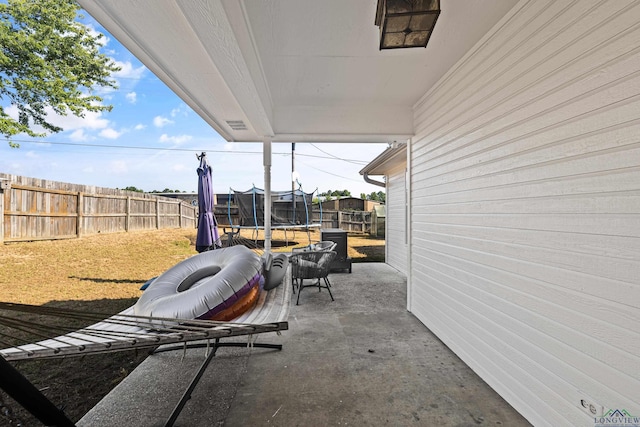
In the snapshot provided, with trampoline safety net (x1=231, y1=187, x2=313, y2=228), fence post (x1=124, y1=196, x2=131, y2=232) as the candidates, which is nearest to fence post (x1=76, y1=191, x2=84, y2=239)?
fence post (x1=124, y1=196, x2=131, y2=232)

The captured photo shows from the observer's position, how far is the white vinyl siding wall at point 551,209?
4.09 ft

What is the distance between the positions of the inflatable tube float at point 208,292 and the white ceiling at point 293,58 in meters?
1.62

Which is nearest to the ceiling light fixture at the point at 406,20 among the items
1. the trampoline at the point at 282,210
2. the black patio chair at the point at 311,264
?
the black patio chair at the point at 311,264

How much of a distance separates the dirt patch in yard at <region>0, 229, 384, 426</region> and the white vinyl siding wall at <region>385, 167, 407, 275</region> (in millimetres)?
941

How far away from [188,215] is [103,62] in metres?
6.42

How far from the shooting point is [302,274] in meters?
4.21

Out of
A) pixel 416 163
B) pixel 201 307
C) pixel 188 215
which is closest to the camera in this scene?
pixel 201 307

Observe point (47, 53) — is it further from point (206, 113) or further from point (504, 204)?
point (504, 204)

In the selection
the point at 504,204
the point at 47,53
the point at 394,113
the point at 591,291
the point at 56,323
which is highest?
the point at 47,53

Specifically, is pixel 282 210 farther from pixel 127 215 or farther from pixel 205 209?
pixel 127 215

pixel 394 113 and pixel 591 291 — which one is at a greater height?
pixel 394 113

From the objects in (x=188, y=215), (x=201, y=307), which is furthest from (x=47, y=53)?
(x=201, y=307)

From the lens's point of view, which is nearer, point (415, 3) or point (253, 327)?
point (415, 3)

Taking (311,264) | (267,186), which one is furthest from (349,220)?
(267,186)
